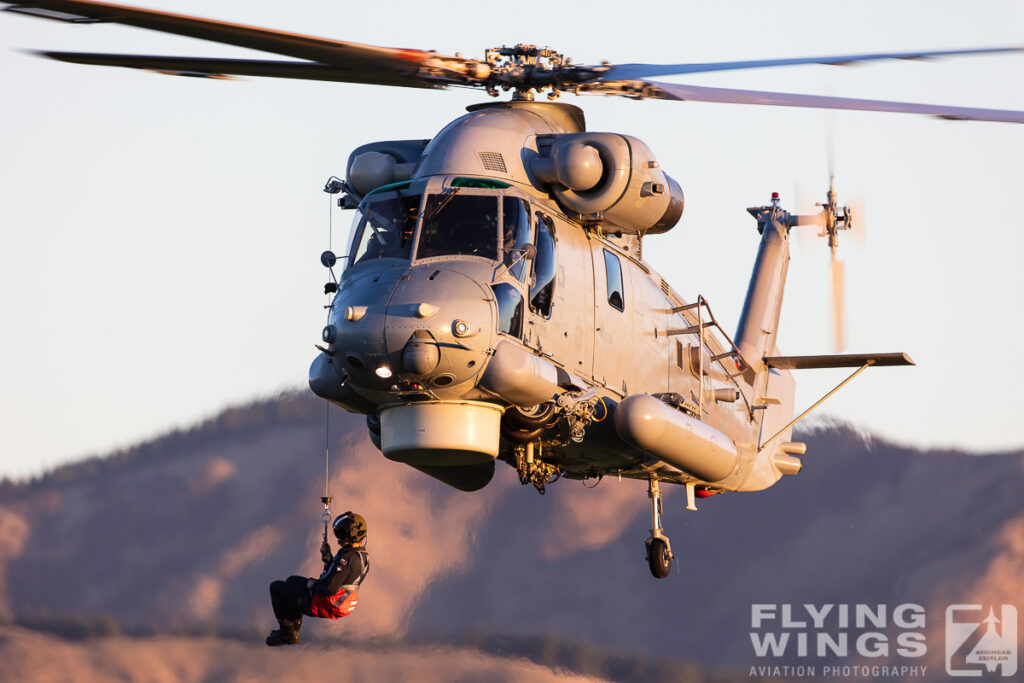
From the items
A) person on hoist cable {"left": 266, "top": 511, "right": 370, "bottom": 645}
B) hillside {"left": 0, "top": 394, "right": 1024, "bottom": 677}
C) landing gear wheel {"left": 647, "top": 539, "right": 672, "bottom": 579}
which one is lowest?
hillside {"left": 0, "top": 394, "right": 1024, "bottom": 677}

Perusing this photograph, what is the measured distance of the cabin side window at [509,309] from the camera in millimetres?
15539

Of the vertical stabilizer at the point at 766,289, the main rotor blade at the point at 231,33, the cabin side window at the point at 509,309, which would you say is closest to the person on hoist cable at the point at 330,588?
the cabin side window at the point at 509,309

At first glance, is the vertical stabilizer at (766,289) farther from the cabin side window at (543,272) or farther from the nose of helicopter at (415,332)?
the nose of helicopter at (415,332)

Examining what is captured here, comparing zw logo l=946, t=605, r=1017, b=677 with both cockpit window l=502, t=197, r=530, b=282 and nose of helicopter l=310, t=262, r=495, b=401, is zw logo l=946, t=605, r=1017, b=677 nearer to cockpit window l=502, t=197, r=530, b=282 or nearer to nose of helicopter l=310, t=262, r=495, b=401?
cockpit window l=502, t=197, r=530, b=282

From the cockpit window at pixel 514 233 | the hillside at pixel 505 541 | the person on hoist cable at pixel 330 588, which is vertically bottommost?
the hillside at pixel 505 541

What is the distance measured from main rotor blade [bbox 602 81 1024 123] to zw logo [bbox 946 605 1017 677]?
43.7 feet

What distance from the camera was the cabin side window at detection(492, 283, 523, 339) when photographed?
15.5 m

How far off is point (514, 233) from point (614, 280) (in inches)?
70.9

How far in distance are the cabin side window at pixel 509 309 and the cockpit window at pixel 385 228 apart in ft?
3.14

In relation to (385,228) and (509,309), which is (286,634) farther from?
(385,228)

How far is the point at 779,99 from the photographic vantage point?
16.8m

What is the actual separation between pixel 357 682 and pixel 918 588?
367 inches

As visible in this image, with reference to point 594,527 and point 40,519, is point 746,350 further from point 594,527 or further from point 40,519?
point 40,519

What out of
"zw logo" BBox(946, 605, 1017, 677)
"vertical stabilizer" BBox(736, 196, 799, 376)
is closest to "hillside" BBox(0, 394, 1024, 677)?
"zw logo" BBox(946, 605, 1017, 677)
